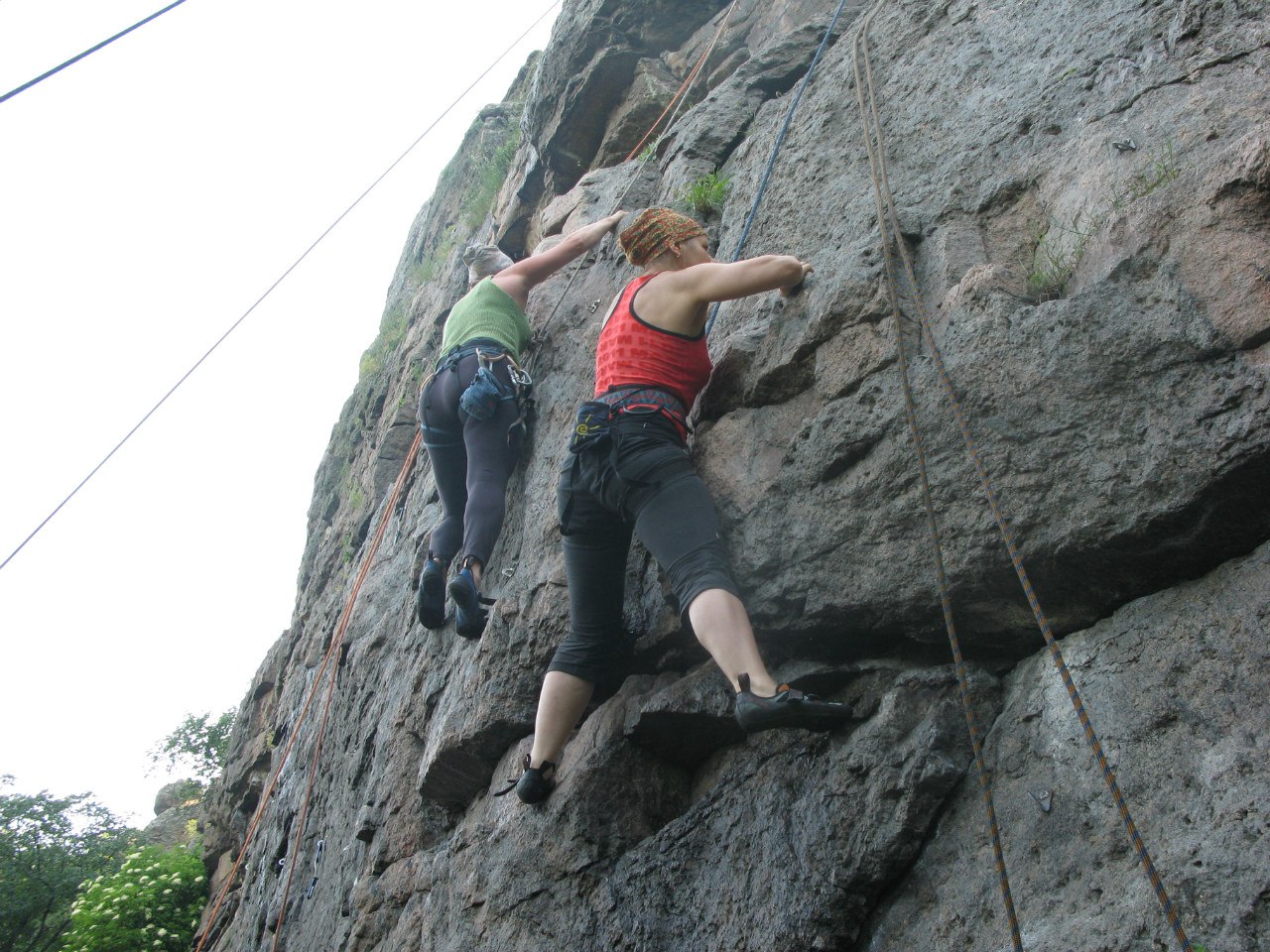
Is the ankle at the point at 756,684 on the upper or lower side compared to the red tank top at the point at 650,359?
lower

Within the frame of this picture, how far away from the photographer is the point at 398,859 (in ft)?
15.3

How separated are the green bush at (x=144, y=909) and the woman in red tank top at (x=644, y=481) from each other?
29.6 feet

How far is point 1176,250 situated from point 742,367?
66.9 inches

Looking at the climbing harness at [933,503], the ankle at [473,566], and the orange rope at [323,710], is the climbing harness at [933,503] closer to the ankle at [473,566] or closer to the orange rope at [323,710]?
the ankle at [473,566]

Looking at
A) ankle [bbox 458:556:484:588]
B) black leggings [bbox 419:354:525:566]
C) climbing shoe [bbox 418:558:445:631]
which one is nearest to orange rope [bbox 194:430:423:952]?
black leggings [bbox 419:354:525:566]

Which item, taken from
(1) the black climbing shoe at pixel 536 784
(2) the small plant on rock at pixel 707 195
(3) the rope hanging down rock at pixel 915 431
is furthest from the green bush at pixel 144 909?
(3) the rope hanging down rock at pixel 915 431

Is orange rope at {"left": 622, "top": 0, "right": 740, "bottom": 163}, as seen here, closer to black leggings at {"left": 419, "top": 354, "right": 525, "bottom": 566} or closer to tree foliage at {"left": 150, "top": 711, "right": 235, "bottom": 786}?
black leggings at {"left": 419, "top": 354, "right": 525, "bottom": 566}

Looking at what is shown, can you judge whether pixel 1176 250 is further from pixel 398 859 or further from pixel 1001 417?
pixel 398 859

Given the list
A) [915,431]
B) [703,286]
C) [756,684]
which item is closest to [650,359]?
[703,286]

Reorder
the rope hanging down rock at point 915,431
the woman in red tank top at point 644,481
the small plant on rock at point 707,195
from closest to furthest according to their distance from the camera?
the rope hanging down rock at point 915,431
the woman in red tank top at point 644,481
the small plant on rock at point 707,195

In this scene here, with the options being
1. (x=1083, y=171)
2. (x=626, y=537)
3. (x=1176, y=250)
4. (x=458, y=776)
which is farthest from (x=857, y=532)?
(x=458, y=776)

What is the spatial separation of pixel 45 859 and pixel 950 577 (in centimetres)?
1793

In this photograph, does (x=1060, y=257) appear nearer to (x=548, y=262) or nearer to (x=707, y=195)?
(x=707, y=195)

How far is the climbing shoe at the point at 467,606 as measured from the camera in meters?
4.80
